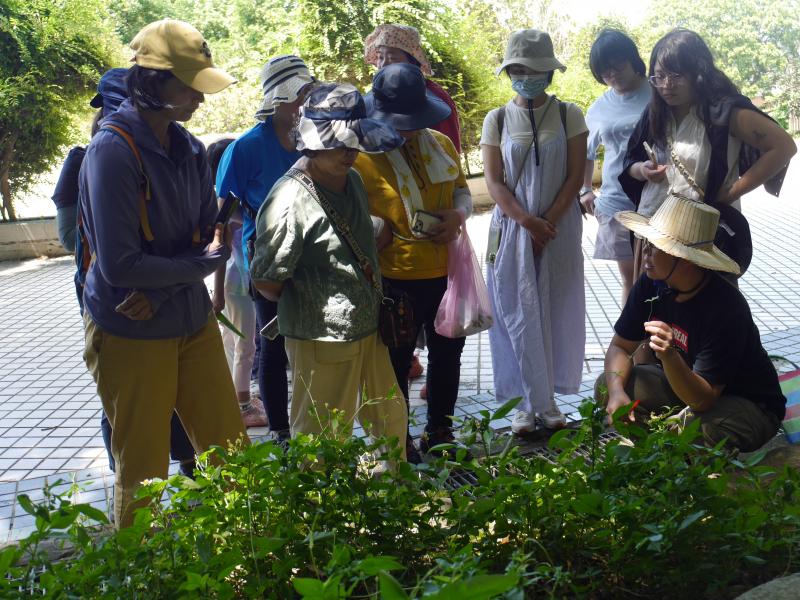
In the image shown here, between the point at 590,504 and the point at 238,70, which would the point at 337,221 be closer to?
the point at 590,504

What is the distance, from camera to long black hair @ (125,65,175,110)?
273cm

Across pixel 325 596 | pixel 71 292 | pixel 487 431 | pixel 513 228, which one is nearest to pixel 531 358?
pixel 513 228

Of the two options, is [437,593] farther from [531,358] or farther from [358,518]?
[531,358]

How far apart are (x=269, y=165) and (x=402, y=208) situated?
0.76 metres

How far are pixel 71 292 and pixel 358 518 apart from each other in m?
7.75

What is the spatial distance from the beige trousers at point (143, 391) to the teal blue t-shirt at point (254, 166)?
119cm

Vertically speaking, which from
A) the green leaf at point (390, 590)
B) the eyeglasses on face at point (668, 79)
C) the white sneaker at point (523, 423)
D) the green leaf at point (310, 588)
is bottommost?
the white sneaker at point (523, 423)

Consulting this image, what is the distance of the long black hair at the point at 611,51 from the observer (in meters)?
4.54

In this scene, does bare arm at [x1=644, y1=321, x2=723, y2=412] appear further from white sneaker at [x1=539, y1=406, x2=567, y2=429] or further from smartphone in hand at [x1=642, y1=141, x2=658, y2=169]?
smartphone in hand at [x1=642, y1=141, x2=658, y2=169]

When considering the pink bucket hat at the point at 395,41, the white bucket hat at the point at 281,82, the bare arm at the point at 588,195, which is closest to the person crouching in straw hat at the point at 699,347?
the bare arm at the point at 588,195

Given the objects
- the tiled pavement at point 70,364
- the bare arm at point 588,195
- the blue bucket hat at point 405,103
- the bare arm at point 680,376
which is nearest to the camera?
the bare arm at point 680,376

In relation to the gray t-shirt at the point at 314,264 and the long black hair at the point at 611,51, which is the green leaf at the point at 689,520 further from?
the long black hair at the point at 611,51

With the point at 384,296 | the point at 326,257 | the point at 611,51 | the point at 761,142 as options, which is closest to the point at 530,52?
the point at 611,51

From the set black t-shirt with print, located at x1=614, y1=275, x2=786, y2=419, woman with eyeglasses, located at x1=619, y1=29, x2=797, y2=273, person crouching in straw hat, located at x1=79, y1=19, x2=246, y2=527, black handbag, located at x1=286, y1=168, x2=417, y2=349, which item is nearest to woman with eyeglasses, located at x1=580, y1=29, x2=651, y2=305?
woman with eyeglasses, located at x1=619, y1=29, x2=797, y2=273
